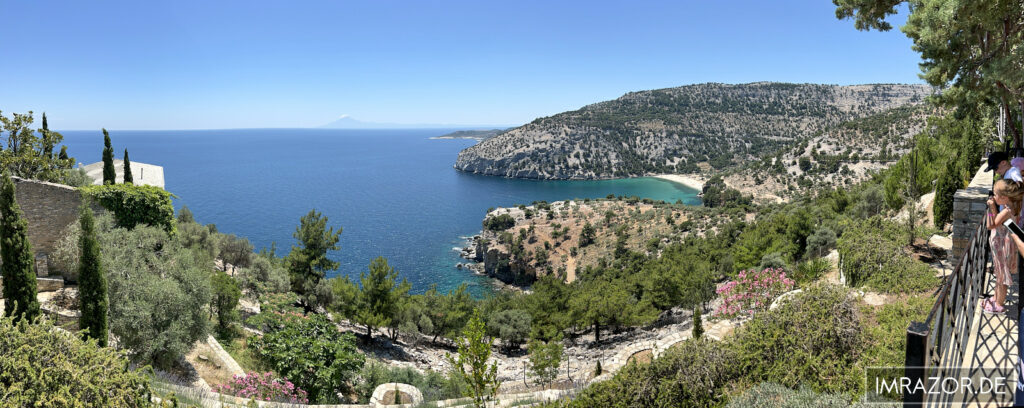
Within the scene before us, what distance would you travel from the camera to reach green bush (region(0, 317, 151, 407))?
567 centimetres

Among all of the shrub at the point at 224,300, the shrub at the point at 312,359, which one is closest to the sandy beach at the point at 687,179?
the shrub at the point at 224,300

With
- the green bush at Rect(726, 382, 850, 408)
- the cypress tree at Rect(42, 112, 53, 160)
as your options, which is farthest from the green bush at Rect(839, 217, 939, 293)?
the cypress tree at Rect(42, 112, 53, 160)

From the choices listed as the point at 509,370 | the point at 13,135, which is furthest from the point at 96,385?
the point at 13,135

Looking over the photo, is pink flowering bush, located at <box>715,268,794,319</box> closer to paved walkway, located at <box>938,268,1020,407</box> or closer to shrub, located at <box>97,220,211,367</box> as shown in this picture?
paved walkway, located at <box>938,268,1020,407</box>

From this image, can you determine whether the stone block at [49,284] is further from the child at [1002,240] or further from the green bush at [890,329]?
the child at [1002,240]

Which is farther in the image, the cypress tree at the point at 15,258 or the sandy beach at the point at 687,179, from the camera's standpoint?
the sandy beach at the point at 687,179

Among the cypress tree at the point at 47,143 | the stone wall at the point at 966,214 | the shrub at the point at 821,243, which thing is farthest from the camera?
the cypress tree at the point at 47,143

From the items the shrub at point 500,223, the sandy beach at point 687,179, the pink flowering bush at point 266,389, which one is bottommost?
the shrub at point 500,223

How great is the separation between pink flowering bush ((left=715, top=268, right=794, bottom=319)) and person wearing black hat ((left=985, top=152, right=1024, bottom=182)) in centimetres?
472

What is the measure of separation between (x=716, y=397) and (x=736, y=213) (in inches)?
1626

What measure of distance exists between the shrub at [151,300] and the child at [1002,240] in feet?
47.0

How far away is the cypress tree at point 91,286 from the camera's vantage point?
10594 millimetres

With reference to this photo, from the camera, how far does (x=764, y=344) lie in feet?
22.7

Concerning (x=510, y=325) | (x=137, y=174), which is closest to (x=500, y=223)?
(x=510, y=325)
